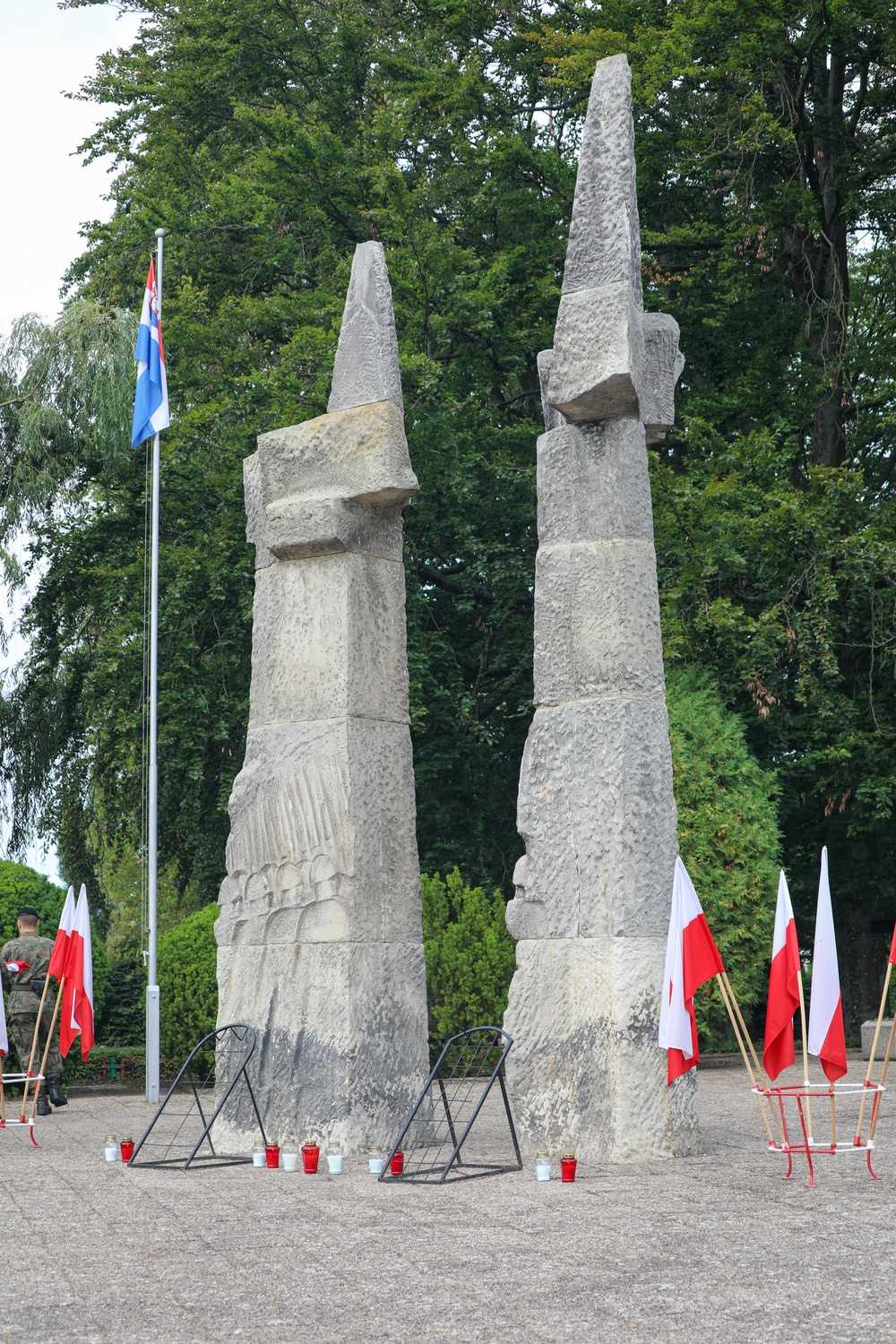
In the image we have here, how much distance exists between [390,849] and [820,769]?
10155mm

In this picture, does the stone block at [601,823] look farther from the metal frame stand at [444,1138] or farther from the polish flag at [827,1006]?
the polish flag at [827,1006]

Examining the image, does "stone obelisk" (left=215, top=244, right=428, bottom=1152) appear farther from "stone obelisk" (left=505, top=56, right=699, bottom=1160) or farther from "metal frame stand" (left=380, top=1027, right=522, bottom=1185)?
"stone obelisk" (left=505, top=56, right=699, bottom=1160)

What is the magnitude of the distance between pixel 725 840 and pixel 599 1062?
7.61m

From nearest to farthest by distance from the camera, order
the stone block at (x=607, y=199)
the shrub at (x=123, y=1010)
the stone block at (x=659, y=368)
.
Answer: the stone block at (x=607, y=199) < the stone block at (x=659, y=368) < the shrub at (x=123, y=1010)

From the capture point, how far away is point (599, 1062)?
8.84 metres

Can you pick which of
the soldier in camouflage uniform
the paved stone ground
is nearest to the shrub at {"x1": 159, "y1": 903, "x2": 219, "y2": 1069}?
the soldier in camouflage uniform

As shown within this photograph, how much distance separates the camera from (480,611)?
795 inches

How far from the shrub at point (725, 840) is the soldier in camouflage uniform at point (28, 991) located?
6.50m

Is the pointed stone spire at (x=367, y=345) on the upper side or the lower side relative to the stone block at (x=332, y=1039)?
upper

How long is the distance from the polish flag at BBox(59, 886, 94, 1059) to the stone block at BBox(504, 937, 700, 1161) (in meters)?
3.19

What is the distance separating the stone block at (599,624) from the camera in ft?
30.4

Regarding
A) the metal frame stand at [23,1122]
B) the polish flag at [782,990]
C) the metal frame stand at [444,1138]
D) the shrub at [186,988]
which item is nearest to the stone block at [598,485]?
the polish flag at [782,990]

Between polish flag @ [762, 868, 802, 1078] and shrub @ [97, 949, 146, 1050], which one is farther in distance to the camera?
shrub @ [97, 949, 146, 1050]

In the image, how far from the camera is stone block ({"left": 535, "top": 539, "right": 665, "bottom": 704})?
9273mm
